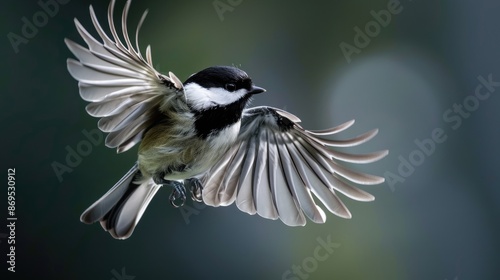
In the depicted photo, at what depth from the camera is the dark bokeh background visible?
2527 mm

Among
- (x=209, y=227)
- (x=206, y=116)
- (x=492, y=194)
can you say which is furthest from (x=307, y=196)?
(x=492, y=194)

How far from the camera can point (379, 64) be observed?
3.25 metres

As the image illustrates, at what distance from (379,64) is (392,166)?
0.53m

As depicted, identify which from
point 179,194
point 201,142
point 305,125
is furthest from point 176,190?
point 305,125

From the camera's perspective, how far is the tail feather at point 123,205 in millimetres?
1919

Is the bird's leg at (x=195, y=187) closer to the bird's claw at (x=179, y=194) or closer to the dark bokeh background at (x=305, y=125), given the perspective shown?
the bird's claw at (x=179, y=194)

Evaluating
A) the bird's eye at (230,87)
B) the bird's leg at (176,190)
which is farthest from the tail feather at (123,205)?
the bird's eye at (230,87)

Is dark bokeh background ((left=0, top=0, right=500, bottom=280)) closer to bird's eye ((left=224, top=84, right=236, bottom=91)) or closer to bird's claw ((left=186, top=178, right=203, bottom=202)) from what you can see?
bird's claw ((left=186, top=178, right=203, bottom=202))

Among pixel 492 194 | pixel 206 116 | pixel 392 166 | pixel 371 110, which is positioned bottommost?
pixel 492 194

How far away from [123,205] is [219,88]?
58 centimetres

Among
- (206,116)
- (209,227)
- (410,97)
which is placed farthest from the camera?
(410,97)

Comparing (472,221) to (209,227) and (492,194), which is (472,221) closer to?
(492,194)

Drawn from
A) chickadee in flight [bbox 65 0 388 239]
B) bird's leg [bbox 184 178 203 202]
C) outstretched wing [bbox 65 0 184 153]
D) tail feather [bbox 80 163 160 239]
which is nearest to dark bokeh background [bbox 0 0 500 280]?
tail feather [bbox 80 163 160 239]

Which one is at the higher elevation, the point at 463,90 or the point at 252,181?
the point at 252,181
